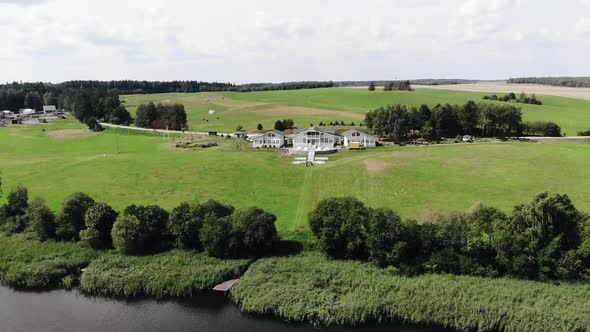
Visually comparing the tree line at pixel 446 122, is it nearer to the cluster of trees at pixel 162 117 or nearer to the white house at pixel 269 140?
the white house at pixel 269 140

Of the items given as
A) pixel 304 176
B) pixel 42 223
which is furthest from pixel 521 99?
pixel 42 223

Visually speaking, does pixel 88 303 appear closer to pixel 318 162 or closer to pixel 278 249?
pixel 278 249

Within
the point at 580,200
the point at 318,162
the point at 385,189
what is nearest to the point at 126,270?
the point at 385,189

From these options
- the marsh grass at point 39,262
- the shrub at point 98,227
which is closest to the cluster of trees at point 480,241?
the shrub at point 98,227

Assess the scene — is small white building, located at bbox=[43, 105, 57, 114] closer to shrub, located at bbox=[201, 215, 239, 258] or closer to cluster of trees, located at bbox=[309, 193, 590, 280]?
shrub, located at bbox=[201, 215, 239, 258]

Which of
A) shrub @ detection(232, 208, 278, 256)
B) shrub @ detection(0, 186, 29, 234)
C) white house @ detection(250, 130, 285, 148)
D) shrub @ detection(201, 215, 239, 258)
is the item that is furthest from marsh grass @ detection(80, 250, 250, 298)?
white house @ detection(250, 130, 285, 148)

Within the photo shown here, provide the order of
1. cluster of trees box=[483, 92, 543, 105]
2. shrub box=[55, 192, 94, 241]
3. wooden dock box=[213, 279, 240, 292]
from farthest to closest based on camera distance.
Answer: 1. cluster of trees box=[483, 92, 543, 105]
2. shrub box=[55, 192, 94, 241]
3. wooden dock box=[213, 279, 240, 292]

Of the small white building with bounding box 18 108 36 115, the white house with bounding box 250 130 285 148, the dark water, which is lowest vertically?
the dark water

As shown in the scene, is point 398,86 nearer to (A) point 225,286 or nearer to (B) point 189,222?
(B) point 189,222
